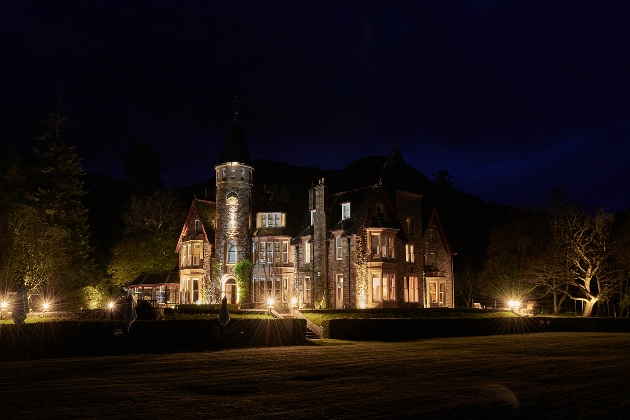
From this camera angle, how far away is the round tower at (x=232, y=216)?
51.6 meters

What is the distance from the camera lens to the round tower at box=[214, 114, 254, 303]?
51625mm

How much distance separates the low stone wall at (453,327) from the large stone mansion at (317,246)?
31.8ft

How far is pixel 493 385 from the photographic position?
1526 cm

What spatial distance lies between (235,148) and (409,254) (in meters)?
16.8

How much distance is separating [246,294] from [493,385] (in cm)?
3657

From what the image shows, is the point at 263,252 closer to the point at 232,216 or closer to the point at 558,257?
the point at 232,216

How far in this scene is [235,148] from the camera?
52.5 metres

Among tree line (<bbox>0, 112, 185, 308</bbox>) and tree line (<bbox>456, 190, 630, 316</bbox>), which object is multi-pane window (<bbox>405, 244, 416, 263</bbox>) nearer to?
tree line (<bbox>456, 190, 630, 316</bbox>)

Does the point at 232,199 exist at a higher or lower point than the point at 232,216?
higher

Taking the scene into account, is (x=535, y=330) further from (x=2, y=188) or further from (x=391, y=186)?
(x=2, y=188)

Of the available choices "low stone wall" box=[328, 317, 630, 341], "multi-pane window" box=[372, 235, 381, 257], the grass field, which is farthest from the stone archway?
the grass field

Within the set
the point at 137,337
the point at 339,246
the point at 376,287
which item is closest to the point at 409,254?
the point at 376,287

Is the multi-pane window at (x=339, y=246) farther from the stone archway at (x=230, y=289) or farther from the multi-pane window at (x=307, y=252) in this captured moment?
the stone archway at (x=230, y=289)

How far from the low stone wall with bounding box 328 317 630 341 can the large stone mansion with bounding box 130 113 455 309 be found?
9703mm
